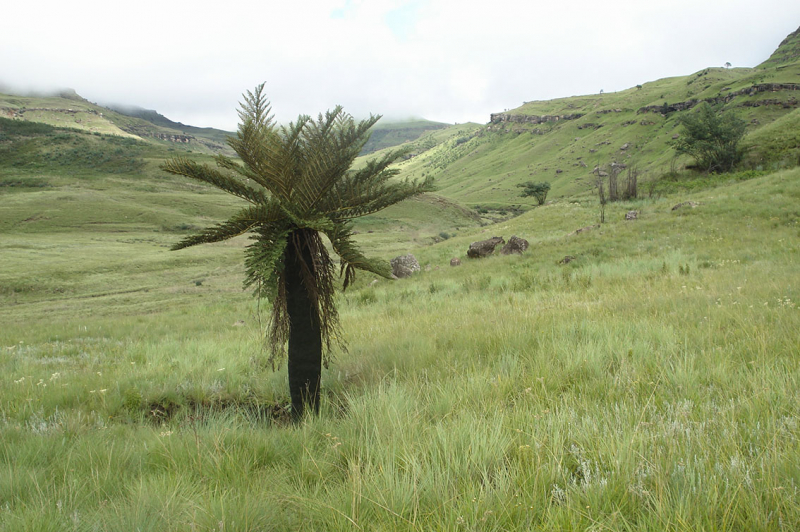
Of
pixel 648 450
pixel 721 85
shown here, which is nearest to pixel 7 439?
pixel 648 450

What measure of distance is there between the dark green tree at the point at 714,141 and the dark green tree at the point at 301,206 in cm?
3940

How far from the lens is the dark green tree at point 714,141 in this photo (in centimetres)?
3170

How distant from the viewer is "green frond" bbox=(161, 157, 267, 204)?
10.2 ft

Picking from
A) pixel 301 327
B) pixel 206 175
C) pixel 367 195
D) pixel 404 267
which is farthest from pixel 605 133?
pixel 206 175

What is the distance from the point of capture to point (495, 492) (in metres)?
1.58

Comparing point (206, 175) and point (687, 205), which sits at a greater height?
point (687, 205)

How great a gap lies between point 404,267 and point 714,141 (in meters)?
36.0

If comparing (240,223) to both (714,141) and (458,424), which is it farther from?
(714,141)

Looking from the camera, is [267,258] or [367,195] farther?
[367,195]

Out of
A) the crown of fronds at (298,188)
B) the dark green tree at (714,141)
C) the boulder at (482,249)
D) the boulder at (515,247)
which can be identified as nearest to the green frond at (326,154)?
the crown of fronds at (298,188)

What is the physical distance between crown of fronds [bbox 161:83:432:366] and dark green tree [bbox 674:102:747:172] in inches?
1547

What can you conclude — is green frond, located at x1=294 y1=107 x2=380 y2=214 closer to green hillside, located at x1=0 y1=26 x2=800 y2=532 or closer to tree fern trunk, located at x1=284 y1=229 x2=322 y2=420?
tree fern trunk, located at x1=284 y1=229 x2=322 y2=420

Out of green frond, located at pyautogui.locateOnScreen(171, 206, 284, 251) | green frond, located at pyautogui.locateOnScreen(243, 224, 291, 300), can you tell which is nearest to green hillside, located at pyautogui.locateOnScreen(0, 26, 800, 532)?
green frond, located at pyautogui.locateOnScreen(243, 224, 291, 300)

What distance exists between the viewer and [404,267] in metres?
18.8
